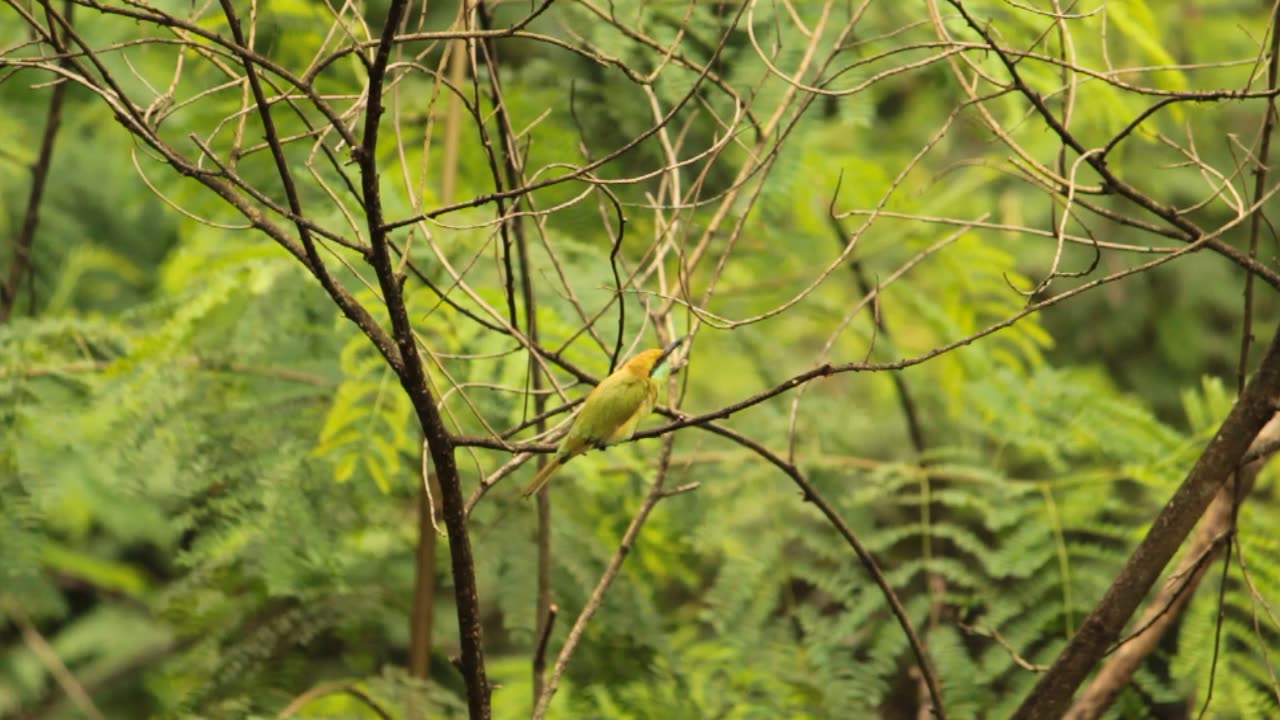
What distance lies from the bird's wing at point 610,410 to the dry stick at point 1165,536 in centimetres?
87

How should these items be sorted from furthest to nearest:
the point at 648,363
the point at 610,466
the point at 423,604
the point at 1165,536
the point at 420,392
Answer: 1. the point at 610,466
2. the point at 423,604
3. the point at 648,363
4. the point at 1165,536
5. the point at 420,392

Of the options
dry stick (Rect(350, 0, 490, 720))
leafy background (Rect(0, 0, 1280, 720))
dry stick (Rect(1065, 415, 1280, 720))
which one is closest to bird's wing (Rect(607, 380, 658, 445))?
leafy background (Rect(0, 0, 1280, 720))

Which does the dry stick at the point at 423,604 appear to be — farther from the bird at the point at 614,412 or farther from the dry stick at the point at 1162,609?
the dry stick at the point at 1162,609

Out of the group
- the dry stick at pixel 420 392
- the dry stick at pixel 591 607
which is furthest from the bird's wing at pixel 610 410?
the dry stick at pixel 420 392

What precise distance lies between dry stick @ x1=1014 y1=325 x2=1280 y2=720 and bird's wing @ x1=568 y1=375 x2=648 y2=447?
87cm

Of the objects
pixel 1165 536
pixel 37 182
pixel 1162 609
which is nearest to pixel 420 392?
pixel 1165 536

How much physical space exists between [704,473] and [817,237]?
3.34 ft

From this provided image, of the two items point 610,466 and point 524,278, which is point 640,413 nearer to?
point 524,278

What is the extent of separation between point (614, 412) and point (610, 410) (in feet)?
0.04

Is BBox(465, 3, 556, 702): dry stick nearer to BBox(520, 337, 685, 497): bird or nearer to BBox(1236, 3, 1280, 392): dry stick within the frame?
BBox(520, 337, 685, 497): bird

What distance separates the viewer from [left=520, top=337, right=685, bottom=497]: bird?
7.47 ft

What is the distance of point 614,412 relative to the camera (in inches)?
91.4

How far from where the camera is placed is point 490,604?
234 inches

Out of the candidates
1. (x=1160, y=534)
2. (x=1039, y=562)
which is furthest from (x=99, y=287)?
(x=1160, y=534)
